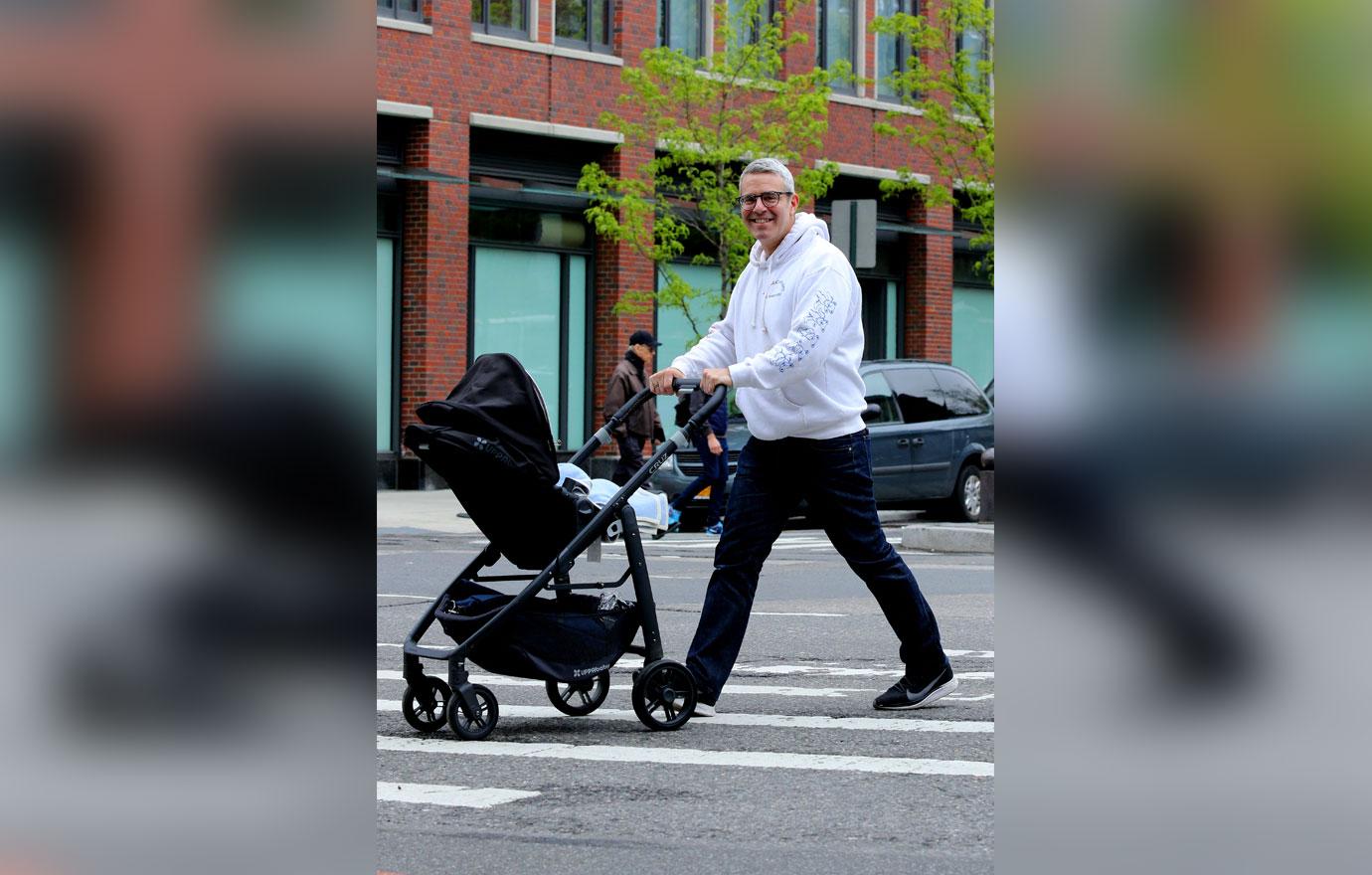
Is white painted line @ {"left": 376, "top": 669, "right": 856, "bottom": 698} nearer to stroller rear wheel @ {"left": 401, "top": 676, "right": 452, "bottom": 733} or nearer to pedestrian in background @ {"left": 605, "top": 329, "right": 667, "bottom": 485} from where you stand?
stroller rear wheel @ {"left": 401, "top": 676, "right": 452, "bottom": 733}

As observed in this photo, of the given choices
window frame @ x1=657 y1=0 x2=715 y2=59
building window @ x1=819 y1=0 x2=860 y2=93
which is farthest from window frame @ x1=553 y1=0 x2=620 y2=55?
building window @ x1=819 y1=0 x2=860 y2=93

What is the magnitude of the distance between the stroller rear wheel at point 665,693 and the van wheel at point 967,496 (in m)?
13.2

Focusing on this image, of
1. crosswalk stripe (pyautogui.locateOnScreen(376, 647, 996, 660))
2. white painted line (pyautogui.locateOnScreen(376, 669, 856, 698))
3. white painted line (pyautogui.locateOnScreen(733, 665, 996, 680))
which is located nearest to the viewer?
white painted line (pyautogui.locateOnScreen(376, 669, 856, 698))

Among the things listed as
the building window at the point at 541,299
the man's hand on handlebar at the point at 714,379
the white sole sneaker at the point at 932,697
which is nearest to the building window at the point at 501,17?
the building window at the point at 541,299

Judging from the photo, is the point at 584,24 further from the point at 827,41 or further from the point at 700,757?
the point at 700,757

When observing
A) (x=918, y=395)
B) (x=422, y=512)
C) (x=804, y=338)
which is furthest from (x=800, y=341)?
(x=422, y=512)

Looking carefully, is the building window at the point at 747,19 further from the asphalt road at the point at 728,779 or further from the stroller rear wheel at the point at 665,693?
the stroller rear wheel at the point at 665,693

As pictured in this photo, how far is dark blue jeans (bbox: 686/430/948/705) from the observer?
22.7 feet

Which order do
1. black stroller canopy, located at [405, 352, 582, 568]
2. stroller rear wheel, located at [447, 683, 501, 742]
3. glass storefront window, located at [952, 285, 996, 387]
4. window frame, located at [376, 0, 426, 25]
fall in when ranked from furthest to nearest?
glass storefront window, located at [952, 285, 996, 387]
window frame, located at [376, 0, 426, 25]
stroller rear wheel, located at [447, 683, 501, 742]
black stroller canopy, located at [405, 352, 582, 568]

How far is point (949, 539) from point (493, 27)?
1227 cm

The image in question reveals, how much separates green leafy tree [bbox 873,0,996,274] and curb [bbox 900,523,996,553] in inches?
417

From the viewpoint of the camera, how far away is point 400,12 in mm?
24812

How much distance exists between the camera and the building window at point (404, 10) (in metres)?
24.6
